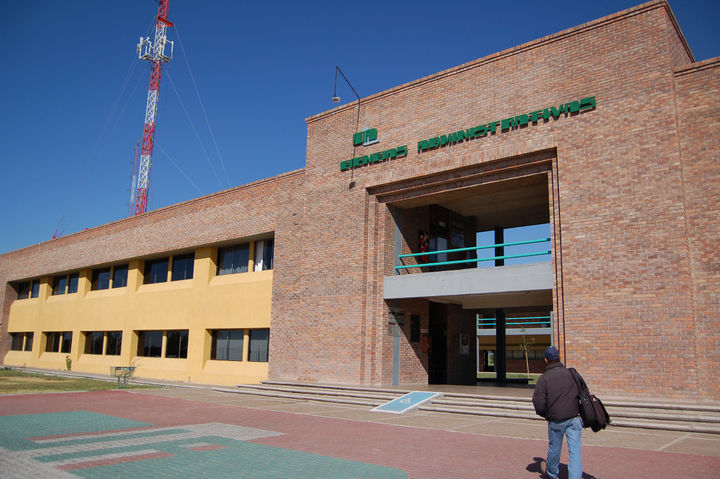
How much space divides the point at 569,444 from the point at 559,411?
413 millimetres

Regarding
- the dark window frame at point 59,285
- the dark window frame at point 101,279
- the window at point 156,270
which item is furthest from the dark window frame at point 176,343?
the dark window frame at point 59,285

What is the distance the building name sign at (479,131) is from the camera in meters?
14.2

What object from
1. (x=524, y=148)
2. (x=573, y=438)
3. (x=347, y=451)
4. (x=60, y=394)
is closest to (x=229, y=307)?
(x=60, y=394)

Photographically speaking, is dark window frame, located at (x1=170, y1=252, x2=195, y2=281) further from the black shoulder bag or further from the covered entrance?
the black shoulder bag

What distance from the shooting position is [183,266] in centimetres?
2666

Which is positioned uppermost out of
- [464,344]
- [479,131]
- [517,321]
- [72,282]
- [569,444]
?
[479,131]

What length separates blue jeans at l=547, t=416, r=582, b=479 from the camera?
626 cm

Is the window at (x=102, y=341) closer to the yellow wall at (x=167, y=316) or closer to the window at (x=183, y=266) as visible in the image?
the yellow wall at (x=167, y=316)

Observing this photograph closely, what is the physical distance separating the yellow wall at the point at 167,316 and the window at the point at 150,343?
12.3 inches

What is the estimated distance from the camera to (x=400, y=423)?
11.7 metres

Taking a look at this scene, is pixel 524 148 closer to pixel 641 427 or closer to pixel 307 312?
pixel 641 427

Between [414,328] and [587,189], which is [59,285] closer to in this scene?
[414,328]

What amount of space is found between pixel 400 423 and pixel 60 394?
12272 mm

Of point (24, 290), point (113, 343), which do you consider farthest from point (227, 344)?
point (24, 290)
